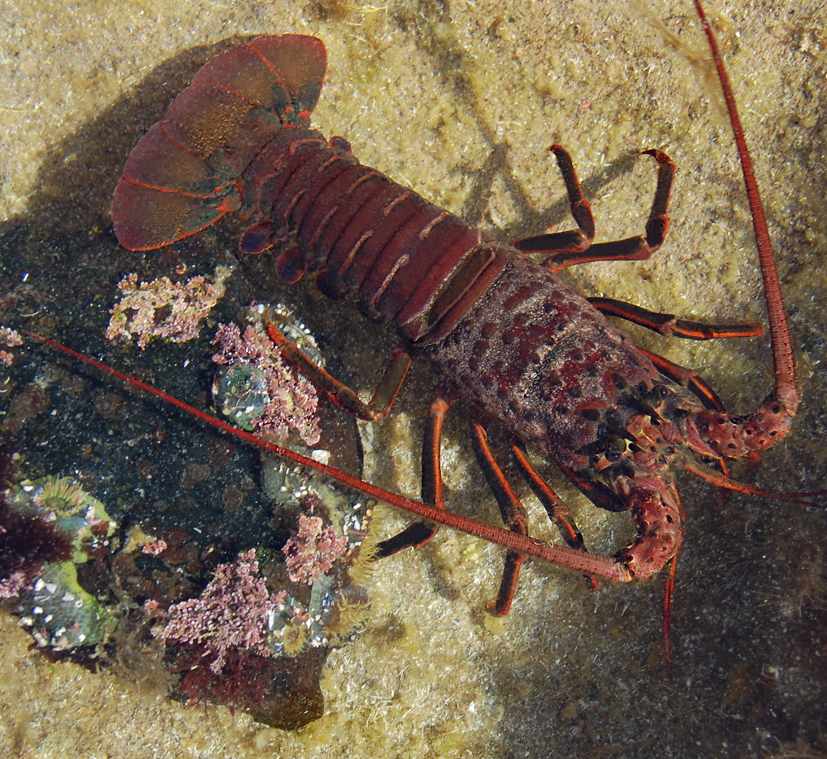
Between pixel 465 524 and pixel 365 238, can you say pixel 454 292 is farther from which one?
pixel 465 524

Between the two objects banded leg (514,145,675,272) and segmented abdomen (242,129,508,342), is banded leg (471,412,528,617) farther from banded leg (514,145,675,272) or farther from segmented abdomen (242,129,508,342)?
banded leg (514,145,675,272)

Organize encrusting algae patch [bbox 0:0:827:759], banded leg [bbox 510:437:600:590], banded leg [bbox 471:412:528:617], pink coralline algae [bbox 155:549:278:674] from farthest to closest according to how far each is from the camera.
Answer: banded leg [bbox 471:412:528:617] < banded leg [bbox 510:437:600:590] < encrusting algae patch [bbox 0:0:827:759] < pink coralline algae [bbox 155:549:278:674]

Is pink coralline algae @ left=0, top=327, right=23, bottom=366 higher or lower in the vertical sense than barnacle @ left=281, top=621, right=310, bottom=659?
higher

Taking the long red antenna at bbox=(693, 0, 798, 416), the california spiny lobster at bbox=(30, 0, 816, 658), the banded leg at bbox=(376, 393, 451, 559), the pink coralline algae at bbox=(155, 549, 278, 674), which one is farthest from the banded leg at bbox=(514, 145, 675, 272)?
the pink coralline algae at bbox=(155, 549, 278, 674)

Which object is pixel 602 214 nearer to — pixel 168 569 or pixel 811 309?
pixel 811 309

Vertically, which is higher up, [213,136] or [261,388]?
[213,136]

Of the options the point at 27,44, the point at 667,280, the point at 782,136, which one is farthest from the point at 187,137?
the point at 782,136

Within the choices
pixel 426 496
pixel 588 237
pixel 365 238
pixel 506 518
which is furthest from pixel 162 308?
pixel 588 237
